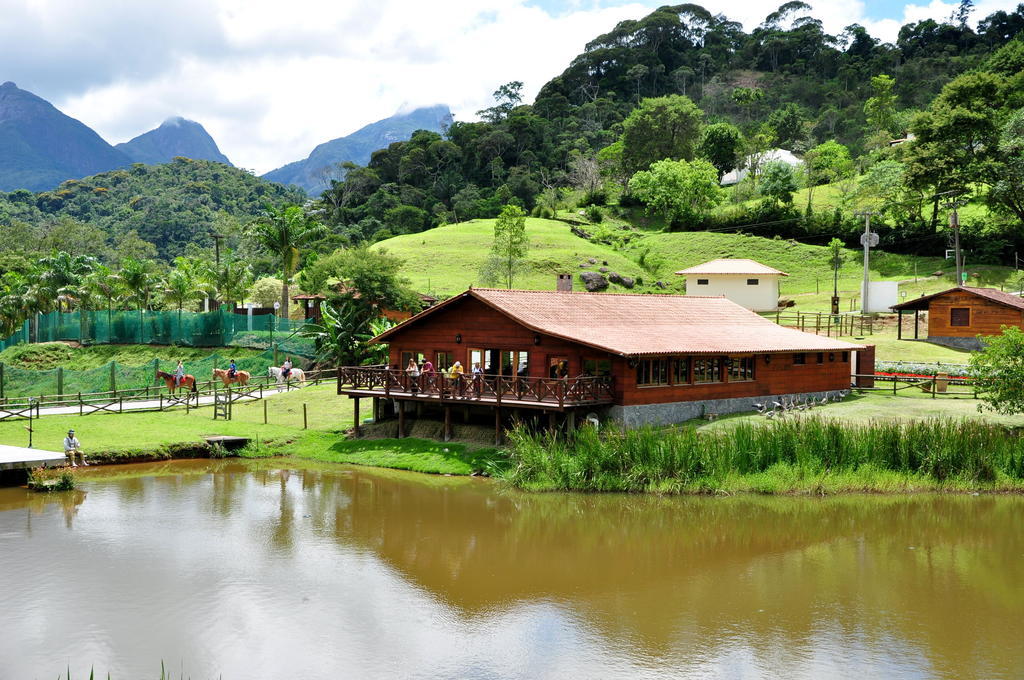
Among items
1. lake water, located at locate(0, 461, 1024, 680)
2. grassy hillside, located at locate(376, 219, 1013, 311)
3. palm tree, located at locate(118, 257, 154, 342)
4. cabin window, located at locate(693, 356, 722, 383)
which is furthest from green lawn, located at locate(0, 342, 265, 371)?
cabin window, located at locate(693, 356, 722, 383)

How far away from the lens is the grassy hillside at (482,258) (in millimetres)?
65688

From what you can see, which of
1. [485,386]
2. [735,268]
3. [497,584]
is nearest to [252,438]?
[485,386]

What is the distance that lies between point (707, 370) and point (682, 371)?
1.43 metres

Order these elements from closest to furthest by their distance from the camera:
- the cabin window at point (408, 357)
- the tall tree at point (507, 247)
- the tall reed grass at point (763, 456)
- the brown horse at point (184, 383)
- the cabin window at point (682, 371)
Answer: the tall reed grass at point (763, 456)
the cabin window at point (682, 371)
the cabin window at point (408, 357)
the brown horse at point (184, 383)
the tall tree at point (507, 247)

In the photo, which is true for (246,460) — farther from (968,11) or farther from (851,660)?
(968,11)

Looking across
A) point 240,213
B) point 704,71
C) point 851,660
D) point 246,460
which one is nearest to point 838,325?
point 246,460

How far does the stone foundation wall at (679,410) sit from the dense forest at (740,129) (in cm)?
3802

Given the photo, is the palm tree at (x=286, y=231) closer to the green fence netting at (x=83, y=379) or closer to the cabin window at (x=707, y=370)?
the green fence netting at (x=83, y=379)

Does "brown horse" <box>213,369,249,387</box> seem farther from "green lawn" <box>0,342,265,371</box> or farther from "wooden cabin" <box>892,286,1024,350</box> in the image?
"wooden cabin" <box>892,286,1024,350</box>

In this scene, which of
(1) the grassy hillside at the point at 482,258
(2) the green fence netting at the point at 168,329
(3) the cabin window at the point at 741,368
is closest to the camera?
(3) the cabin window at the point at 741,368

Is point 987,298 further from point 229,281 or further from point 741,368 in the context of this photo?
point 229,281

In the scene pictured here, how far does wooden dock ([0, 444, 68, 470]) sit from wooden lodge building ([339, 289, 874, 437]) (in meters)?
9.42

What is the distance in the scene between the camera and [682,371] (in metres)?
29.7

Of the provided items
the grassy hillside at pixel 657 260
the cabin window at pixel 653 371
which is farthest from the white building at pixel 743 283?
the cabin window at pixel 653 371
